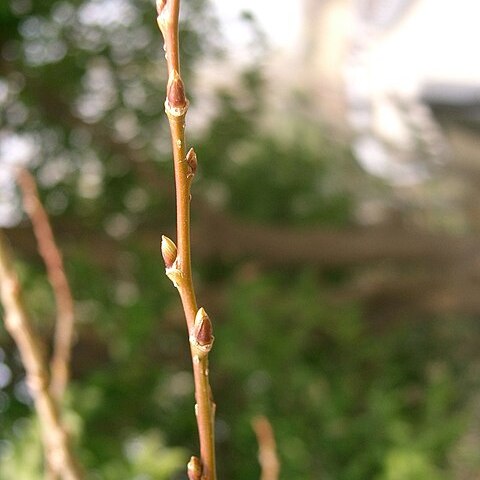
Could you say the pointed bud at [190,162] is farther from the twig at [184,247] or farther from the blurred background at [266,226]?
the blurred background at [266,226]

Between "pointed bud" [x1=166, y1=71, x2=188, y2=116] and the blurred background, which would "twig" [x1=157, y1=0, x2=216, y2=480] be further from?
the blurred background

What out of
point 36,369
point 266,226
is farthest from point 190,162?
point 266,226

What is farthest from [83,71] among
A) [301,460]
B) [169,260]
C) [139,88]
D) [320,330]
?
[169,260]

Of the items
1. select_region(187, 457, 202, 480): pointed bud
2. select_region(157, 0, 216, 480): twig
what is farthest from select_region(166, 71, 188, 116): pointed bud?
select_region(187, 457, 202, 480): pointed bud

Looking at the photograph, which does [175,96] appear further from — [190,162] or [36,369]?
[36,369]

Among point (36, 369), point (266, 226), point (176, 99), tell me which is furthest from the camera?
point (266, 226)

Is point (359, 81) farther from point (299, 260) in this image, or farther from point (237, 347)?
point (237, 347)
